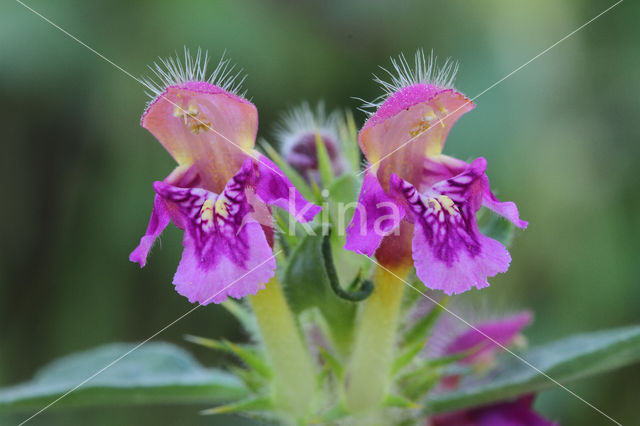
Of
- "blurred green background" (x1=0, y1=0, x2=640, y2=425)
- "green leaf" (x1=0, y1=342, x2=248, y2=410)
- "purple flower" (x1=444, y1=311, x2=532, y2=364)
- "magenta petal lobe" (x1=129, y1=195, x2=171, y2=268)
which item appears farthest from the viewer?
"blurred green background" (x1=0, y1=0, x2=640, y2=425)

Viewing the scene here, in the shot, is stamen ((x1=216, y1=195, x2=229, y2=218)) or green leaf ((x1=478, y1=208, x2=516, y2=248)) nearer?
stamen ((x1=216, y1=195, x2=229, y2=218))

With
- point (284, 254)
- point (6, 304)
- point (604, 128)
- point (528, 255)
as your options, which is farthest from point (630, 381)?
point (6, 304)

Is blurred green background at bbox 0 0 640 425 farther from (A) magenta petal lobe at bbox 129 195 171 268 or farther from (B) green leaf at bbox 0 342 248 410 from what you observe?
(A) magenta petal lobe at bbox 129 195 171 268

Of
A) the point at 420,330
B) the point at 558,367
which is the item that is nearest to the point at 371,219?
the point at 420,330

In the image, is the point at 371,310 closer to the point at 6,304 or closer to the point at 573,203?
the point at 573,203

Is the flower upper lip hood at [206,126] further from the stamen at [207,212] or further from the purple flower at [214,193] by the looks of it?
the stamen at [207,212]

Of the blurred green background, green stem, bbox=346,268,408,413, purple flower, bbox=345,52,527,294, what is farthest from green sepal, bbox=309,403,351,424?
the blurred green background

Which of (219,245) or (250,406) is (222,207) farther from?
(250,406)
